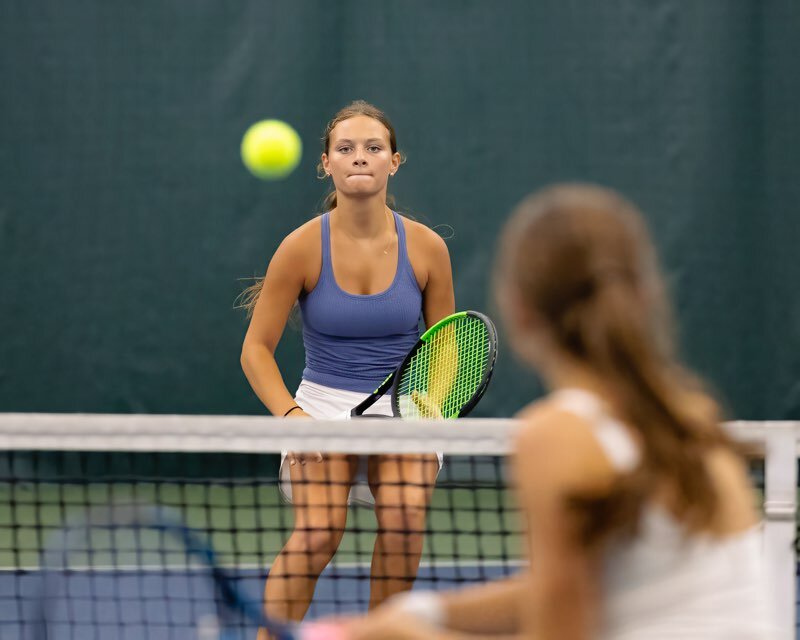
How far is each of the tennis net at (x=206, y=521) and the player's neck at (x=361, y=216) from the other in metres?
0.57

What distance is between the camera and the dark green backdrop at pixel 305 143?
15.3 ft

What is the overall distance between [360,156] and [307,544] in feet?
2.89

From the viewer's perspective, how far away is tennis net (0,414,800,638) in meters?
2.03

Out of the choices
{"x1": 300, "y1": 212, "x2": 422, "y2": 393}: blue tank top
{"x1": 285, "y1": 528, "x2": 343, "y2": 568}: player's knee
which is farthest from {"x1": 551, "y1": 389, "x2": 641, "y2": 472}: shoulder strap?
{"x1": 300, "y1": 212, "x2": 422, "y2": 393}: blue tank top

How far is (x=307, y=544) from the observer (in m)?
2.53

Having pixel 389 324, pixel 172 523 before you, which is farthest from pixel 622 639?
pixel 389 324

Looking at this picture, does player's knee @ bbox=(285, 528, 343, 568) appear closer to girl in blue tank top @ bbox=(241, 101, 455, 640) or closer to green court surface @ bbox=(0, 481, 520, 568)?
girl in blue tank top @ bbox=(241, 101, 455, 640)

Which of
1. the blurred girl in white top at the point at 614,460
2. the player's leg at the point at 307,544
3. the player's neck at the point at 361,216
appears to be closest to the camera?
the blurred girl in white top at the point at 614,460

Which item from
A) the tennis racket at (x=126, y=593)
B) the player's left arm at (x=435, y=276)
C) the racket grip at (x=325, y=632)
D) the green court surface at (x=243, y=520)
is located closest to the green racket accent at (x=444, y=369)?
the player's left arm at (x=435, y=276)

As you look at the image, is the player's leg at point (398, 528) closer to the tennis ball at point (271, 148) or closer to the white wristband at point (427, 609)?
the white wristband at point (427, 609)

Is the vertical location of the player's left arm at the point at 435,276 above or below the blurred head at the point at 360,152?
below

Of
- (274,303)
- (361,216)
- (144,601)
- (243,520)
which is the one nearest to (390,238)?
(361,216)

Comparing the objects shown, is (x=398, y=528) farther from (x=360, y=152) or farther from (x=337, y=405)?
(x=360, y=152)

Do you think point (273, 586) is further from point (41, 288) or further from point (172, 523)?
point (41, 288)
